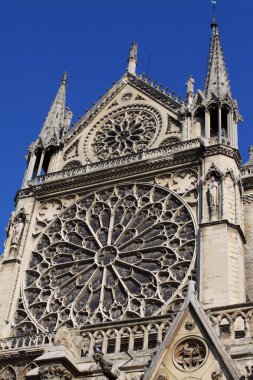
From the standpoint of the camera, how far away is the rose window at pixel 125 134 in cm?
1955

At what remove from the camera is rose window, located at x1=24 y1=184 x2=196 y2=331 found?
15.3m

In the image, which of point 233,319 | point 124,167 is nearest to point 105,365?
point 233,319

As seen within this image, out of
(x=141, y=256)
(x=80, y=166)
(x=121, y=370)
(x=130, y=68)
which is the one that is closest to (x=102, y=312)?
(x=141, y=256)

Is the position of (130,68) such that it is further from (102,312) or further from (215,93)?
(102,312)

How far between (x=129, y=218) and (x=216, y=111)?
4.32 meters

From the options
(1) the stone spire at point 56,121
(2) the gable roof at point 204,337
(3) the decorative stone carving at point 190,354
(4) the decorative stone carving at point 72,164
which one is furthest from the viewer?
(1) the stone spire at point 56,121

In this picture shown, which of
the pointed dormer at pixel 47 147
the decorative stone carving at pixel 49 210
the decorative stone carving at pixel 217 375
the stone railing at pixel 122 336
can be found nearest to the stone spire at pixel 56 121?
the pointed dormer at pixel 47 147

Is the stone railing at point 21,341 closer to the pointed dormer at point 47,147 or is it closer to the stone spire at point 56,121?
the pointed dormer at point 47,147

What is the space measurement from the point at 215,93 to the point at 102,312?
299 inches

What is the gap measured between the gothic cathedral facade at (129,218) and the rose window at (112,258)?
30 millimetres

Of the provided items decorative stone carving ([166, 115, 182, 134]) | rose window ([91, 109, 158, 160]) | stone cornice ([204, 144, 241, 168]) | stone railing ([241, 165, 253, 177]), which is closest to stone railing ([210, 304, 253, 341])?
stone cornice ([204, 144, 241, 168])

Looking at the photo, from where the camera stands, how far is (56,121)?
21719 mm

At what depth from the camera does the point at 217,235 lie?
15.1m

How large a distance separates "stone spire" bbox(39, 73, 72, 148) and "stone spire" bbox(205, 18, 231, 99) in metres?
5.27
